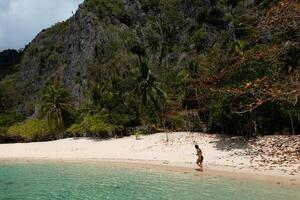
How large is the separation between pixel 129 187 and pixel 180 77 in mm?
47437

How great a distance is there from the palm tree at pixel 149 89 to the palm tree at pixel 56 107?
15.1m

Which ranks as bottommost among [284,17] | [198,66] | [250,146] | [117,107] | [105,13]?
[250,146]

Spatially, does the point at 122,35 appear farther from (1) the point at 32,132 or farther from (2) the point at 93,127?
(2) the point at 93,127

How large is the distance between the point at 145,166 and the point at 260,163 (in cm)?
912

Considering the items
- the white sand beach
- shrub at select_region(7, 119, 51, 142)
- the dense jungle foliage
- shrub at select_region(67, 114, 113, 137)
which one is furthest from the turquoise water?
shrub at select_region(7, 119, 51, 142)

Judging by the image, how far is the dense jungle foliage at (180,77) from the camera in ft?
43.7

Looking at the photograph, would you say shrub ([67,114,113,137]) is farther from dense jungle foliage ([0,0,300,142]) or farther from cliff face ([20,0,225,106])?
cliff face ([20,0,225,106])

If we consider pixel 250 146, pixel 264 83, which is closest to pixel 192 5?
pixel 250 146

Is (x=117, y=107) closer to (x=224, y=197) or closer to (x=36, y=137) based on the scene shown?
(x=36, y=137)

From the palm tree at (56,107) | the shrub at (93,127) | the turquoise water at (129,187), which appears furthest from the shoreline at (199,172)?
the palm tree at (56,107)

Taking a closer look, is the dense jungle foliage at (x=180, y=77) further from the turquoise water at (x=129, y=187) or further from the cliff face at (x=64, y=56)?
the turquoise water at (x=129, y=187)

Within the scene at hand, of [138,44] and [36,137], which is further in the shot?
[138,44]

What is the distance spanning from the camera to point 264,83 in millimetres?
11867

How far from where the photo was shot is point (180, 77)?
70.1 meters
